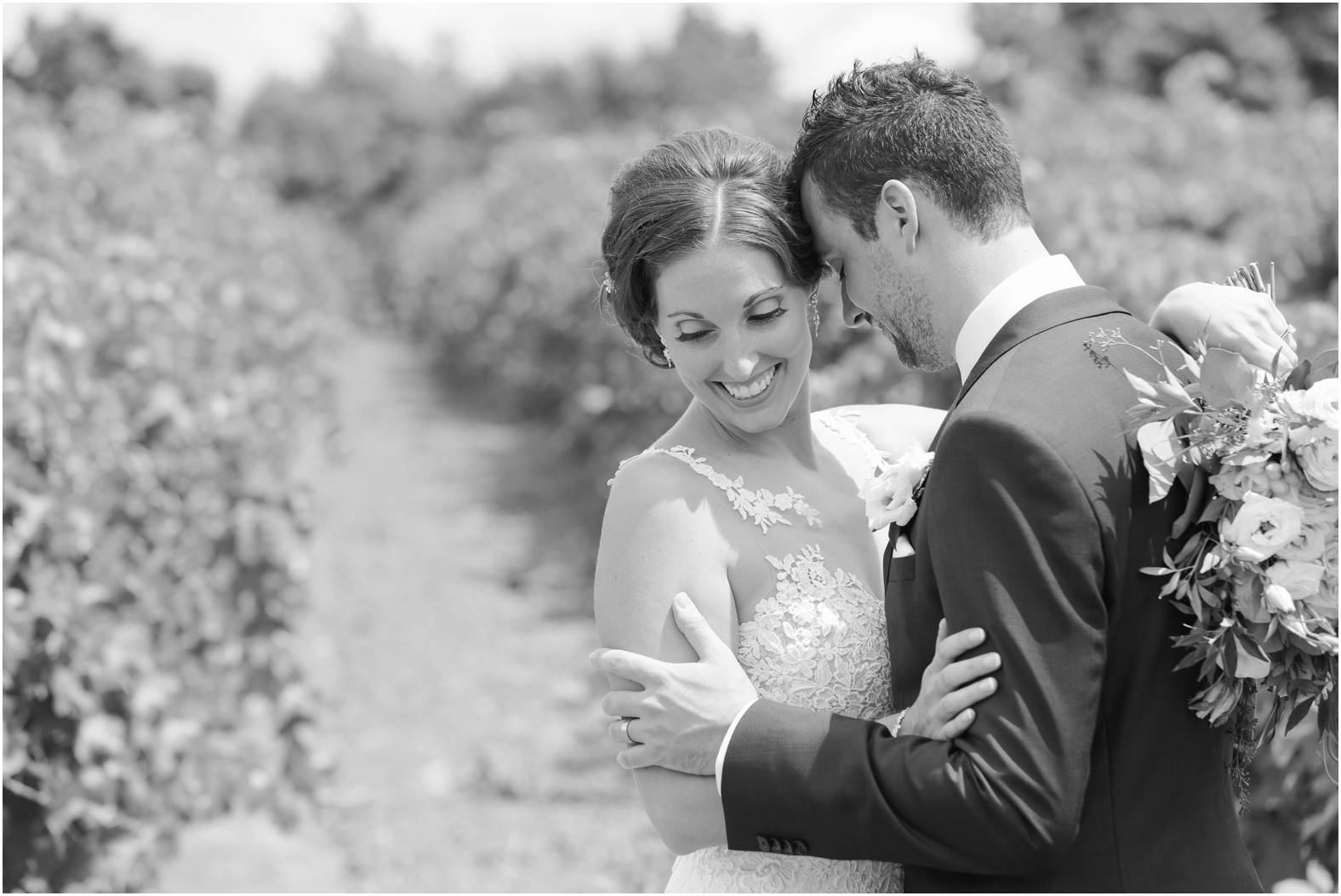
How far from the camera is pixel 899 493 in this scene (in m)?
2.18

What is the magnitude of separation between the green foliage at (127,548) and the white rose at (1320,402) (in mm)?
3310

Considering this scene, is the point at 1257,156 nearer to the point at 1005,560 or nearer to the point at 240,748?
the point at 240,748

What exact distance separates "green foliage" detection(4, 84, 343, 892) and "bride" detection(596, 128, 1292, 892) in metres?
2.18

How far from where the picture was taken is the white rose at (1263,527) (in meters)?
1.87

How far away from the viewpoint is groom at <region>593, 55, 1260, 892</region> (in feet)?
6.20

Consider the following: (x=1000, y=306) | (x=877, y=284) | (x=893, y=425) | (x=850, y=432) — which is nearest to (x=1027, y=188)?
(x=893, y=425)

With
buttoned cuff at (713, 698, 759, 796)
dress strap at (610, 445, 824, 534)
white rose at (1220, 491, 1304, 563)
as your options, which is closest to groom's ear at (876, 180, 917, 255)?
dress strap at (610, 445, 824, 534)


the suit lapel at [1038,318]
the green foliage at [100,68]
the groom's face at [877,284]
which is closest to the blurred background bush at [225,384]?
the groom's face at [877,284]

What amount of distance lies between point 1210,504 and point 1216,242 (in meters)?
6.50

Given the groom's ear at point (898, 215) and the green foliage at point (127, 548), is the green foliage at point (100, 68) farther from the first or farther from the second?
the groom's ear at point (898, 215)

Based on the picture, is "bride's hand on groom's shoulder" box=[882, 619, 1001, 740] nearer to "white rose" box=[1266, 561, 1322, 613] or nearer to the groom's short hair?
"white rose" box=[1266, 561, 1322, 613]

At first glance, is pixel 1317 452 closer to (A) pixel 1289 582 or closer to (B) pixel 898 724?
(A) pixel 1289 582

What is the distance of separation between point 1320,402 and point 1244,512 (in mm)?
187

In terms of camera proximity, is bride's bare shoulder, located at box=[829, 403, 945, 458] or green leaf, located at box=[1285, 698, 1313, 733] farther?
bride's bare shoulder, located at box=[829, 403, 945, 458]
